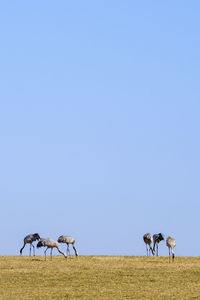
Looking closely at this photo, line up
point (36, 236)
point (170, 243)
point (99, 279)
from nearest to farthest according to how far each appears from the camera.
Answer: point (99, 279)
point (170, 243)
point (36, 236)

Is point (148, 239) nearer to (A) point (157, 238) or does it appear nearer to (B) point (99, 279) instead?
(A) point (157, 238)

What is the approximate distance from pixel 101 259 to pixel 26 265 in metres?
6.36

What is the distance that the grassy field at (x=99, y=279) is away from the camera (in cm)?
2889

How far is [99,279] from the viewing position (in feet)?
109

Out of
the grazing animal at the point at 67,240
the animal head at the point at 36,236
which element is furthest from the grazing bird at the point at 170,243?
the animal head at the point at 36,236

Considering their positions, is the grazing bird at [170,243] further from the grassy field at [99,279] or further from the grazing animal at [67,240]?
the grazing animal at [67,240]

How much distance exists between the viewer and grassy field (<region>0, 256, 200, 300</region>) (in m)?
28.9

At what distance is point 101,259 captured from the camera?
43250 mm

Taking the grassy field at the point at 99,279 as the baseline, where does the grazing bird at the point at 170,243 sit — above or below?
above

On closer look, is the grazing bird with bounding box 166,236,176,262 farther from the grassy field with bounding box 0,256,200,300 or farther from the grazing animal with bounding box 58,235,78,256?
the grazing animal with bounding box 58,235,78,256

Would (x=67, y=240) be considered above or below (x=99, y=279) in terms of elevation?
above

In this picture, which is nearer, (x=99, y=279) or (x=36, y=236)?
(x=99, y=279)

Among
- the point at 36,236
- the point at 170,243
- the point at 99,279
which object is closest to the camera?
the point at 99,279

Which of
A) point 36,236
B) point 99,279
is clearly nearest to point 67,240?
point 36,236
